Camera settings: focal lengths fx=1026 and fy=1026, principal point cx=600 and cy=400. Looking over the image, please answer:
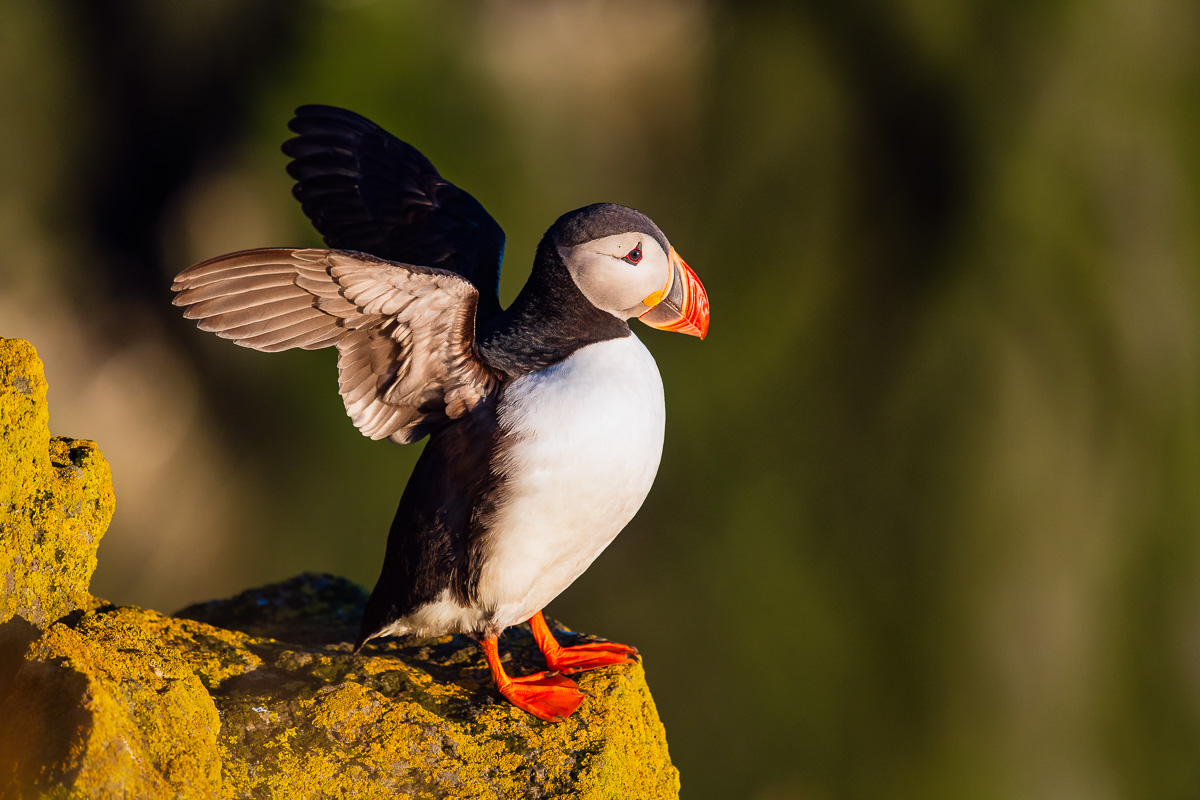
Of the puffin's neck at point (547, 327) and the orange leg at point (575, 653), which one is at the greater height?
the puffin's neck at point (547, 327)

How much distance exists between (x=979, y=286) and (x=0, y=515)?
7009 millimetres

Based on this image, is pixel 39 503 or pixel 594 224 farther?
pixel 594 224

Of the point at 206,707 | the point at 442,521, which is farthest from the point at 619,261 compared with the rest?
the point at 206,707

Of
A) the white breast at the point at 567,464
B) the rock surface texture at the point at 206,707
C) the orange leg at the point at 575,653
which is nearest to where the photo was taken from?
the rock surface texture at the point at 206,707

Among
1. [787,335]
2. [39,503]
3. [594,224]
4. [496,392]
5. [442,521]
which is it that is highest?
[594,224]

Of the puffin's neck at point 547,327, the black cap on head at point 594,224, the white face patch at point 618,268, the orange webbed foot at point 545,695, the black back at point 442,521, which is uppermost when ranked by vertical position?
the black cap on head at point 594,224

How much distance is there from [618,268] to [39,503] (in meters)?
1.68

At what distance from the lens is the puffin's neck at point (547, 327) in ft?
10.1

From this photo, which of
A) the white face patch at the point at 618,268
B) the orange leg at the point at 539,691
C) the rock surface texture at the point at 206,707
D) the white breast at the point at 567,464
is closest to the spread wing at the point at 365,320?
the white breast at the point at 567,464

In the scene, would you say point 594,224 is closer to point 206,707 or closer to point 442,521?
point 442,521

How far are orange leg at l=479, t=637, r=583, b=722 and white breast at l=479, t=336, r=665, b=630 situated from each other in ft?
0.47

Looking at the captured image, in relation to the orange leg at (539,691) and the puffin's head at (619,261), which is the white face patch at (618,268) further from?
the orange leg at (539,691)

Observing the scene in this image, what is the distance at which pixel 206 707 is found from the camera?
247cm

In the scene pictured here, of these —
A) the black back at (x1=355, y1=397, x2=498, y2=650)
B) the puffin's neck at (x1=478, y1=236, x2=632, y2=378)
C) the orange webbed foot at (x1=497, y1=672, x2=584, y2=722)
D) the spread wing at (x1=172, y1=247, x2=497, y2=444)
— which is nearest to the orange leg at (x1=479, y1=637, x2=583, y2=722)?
the orange webbed foot at (x1=497, y1=672, x2=584, y2=722)
